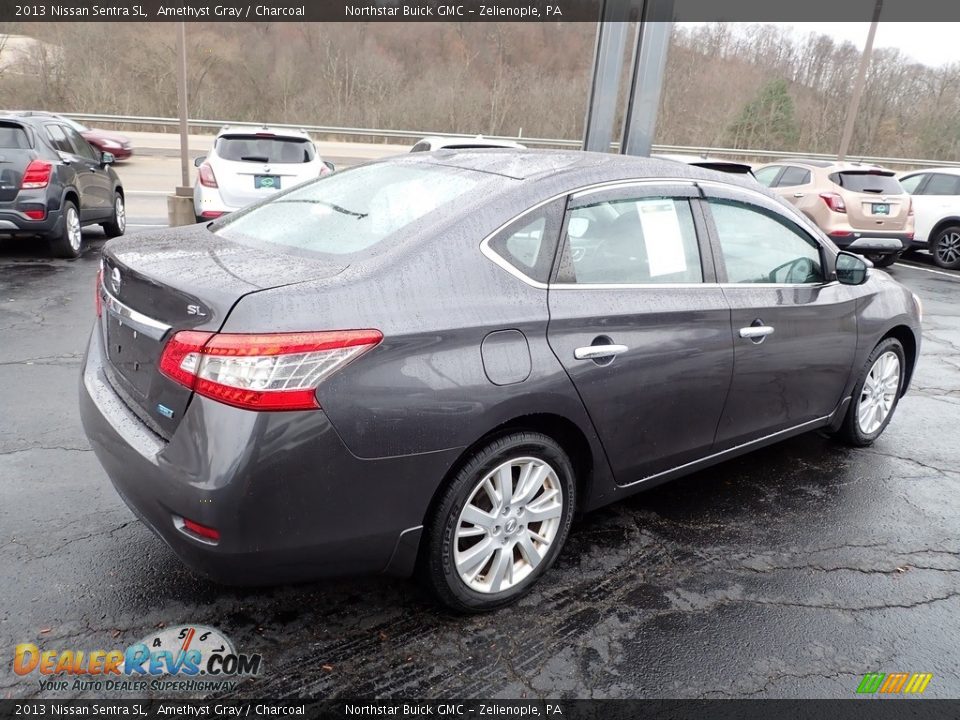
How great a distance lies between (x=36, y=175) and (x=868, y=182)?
11.8 meters

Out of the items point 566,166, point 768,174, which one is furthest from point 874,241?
point 566,166

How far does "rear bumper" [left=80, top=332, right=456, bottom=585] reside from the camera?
1990mm

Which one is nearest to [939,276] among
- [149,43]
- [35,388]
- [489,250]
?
[489,250]

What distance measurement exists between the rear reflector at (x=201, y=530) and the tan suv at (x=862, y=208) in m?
10.9

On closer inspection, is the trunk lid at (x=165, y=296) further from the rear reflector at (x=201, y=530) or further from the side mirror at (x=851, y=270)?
the side mirror at (x=851, y=270)

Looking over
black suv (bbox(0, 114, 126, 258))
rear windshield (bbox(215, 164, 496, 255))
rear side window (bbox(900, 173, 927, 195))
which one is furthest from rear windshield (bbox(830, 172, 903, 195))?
black suv (bbox(0, 114, 126, 258))

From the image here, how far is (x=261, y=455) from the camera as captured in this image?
6.50ft

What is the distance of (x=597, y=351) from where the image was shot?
8.53 feet

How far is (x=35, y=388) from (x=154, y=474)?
2928 millimetres

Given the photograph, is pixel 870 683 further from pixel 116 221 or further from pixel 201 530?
pixel 116 221

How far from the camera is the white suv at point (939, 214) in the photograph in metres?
12.1

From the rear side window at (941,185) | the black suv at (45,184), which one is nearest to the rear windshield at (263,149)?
the black suv at (45,184)

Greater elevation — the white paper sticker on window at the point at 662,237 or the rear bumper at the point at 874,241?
the white paper sticker on window at the point at 662,237

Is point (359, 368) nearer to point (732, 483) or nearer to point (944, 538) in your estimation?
point (732, 483)
